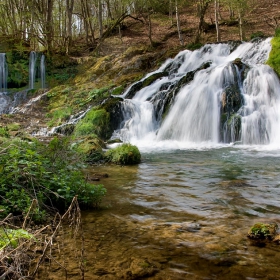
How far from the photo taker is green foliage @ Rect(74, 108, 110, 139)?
12.9m

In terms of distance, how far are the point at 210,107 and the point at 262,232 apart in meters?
9.66

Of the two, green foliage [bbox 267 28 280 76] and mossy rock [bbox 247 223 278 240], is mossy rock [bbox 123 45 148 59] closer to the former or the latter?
green foliage [bbox 267 28 280 76]

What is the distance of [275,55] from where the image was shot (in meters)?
14.1

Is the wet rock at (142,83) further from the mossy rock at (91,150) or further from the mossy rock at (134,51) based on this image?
the mossy rock at (91,150)

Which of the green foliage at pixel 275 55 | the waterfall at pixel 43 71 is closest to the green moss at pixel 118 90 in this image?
the waterfall at pixel 43 71

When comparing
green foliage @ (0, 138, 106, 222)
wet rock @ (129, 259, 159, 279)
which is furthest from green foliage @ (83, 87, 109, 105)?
wet rock @ (129, 259, 159, 279)

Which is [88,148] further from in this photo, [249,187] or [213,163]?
[249,187]

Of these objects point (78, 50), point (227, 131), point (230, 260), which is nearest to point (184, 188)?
point (230, 260)

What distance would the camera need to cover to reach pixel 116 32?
29453 mm

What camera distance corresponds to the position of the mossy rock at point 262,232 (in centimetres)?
341

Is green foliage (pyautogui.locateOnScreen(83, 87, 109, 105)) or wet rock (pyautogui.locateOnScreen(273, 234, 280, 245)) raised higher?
green foliage (pyautogui.locateOnScreen(83, 87, 109, 105))

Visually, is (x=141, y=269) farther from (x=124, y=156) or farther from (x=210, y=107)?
(x=210, y=107)

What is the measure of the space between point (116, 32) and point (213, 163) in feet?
79.0

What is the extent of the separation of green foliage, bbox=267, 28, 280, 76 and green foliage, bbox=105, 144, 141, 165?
26.9ft
